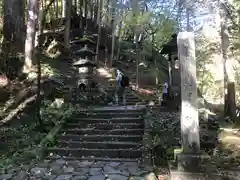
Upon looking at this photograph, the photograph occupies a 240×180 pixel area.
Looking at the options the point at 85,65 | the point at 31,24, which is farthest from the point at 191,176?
the point at 31,24

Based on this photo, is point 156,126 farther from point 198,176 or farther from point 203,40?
point 203,40

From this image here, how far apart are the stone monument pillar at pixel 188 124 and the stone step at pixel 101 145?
245 centimetres

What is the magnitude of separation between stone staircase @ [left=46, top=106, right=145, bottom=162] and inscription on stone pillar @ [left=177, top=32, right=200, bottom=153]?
2329mm

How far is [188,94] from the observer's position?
597cm

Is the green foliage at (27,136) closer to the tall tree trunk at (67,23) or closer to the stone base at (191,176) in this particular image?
the stone base at (191,176)

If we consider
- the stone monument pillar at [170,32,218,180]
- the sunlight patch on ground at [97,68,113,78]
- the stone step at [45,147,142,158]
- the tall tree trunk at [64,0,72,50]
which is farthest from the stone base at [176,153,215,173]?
the tall tree trunk at [64,0,72,50]

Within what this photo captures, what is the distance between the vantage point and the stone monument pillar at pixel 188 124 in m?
5.62

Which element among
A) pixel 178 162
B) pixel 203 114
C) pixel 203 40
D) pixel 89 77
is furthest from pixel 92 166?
pixel 203 40

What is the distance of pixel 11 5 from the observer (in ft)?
52.8

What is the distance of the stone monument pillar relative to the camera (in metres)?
5.62

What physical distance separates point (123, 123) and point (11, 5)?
10423 mm

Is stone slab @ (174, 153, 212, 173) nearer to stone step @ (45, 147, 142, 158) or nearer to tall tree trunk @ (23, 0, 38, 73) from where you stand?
stone step @ (45, 147, 142, 158)

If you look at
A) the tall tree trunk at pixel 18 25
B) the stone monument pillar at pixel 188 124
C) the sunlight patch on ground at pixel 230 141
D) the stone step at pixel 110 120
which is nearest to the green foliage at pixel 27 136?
the stone step at pixel 110 120

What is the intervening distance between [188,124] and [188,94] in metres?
0.61
